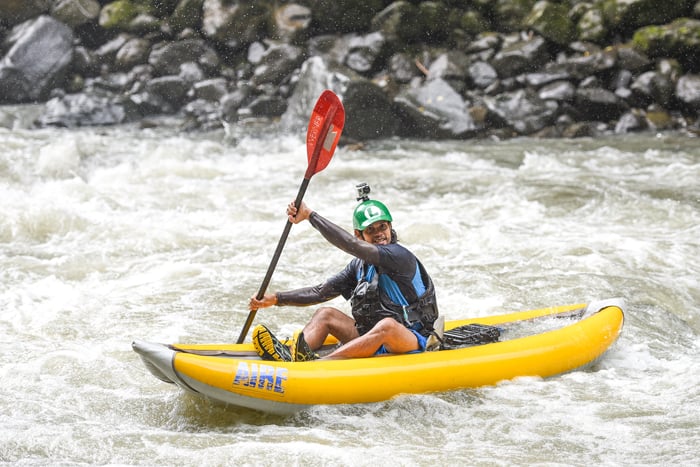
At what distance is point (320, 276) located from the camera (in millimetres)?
6168

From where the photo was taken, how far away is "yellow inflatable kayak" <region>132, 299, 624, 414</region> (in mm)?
3432

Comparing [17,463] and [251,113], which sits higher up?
[251,113]

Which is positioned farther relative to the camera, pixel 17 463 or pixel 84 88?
pixel 84 88

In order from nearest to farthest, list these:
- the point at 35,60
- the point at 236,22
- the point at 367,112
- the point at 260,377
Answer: the point at 260,377 → the point at 367,112 → the point at 35,60 → the point at 236,22

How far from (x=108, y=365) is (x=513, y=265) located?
10.7 ft

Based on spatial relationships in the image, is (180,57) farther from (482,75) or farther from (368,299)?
(368,299)

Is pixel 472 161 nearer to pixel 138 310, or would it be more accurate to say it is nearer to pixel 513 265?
pixel 513 265

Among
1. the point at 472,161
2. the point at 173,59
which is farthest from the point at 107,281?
the point at 173,59

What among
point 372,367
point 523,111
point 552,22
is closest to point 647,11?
point 552,22

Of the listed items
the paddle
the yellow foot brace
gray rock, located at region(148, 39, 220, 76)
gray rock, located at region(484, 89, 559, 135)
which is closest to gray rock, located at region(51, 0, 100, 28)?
gray rock, located at region(148, 39, 220, 76)

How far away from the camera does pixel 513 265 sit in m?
6.23

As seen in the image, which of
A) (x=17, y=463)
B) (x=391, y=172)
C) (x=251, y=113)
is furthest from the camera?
(x=251, y=113)

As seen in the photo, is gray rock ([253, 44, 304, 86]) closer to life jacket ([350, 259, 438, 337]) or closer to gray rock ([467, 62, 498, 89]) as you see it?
gray rock ([467, 62, 498, 89])

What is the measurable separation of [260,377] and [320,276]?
8.93 feet
